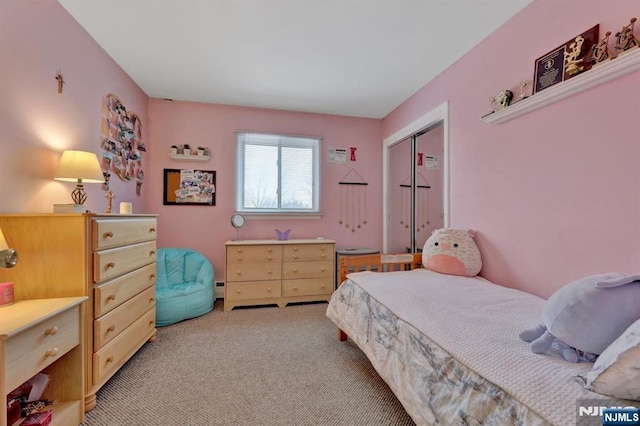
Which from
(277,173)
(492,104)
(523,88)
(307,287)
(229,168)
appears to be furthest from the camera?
(277,173)

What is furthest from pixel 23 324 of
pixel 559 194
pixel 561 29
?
pixel 561 29

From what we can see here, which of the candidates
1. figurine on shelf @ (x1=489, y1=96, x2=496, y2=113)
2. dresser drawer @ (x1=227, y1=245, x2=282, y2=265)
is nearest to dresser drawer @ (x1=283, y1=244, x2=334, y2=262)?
dresser drawer @ (x1=227, y1=245, x2=282, y2=265)

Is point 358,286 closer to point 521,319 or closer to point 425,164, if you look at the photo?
point 521,319

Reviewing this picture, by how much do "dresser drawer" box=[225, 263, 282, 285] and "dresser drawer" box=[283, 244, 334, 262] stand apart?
0.18 metres

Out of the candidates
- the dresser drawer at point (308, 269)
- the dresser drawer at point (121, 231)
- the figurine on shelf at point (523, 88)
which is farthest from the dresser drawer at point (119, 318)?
the figurine on shelf at point (523, 88)

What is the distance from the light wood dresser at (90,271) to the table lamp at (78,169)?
0.34m

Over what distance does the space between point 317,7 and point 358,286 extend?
2.00m

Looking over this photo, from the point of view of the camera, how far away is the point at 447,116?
8.69 feet

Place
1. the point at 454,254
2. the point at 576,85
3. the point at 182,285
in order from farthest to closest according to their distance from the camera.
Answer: the point at 182,285, the point at 454,254, the point at 576,85

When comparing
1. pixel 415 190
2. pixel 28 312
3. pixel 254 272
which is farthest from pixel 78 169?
pixel 415 190

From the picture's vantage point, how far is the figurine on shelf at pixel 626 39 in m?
1.31

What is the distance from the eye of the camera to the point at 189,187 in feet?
11.5

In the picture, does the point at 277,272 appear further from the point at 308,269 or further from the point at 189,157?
the point at 189,157

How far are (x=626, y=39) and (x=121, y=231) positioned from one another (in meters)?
3.00
